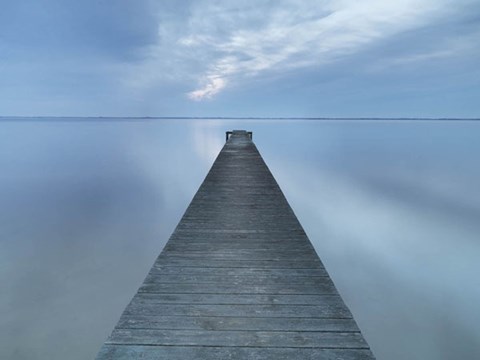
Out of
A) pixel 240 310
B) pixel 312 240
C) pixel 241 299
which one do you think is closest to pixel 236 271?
pixel 241 299

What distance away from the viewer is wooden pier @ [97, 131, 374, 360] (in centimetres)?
218

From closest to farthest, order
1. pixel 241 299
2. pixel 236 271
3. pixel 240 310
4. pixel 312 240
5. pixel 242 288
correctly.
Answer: pixel 240 310, pixel 241 299, pixel 242 288, pixel 236 271, pixel 312 240

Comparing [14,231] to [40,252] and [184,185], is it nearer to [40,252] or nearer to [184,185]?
[40,252]

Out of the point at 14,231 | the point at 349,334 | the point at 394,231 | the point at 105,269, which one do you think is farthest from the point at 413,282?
the point at 14,231

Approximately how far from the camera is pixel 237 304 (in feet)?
8.87

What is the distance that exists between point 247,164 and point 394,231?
563 cm

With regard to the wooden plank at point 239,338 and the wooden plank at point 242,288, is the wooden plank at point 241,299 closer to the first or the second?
the wooden plank at point 242,288

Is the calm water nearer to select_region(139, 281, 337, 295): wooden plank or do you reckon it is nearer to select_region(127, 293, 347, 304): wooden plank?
select_region(139, 281, 337, 295): wooden plank

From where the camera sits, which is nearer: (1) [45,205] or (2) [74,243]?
(2) [74,243]

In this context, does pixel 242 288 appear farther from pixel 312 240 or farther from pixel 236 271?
pixel 312 240

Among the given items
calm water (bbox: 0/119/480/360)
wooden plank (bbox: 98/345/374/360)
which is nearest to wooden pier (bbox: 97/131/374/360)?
wooden plank (bbox: 98/345/374/360)

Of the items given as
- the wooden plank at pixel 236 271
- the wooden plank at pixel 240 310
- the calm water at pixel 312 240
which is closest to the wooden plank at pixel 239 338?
the wooden plank at pixel 240 310

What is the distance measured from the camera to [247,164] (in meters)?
10.7

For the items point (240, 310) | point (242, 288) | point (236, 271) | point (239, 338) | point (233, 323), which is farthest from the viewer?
point (236, 271)
